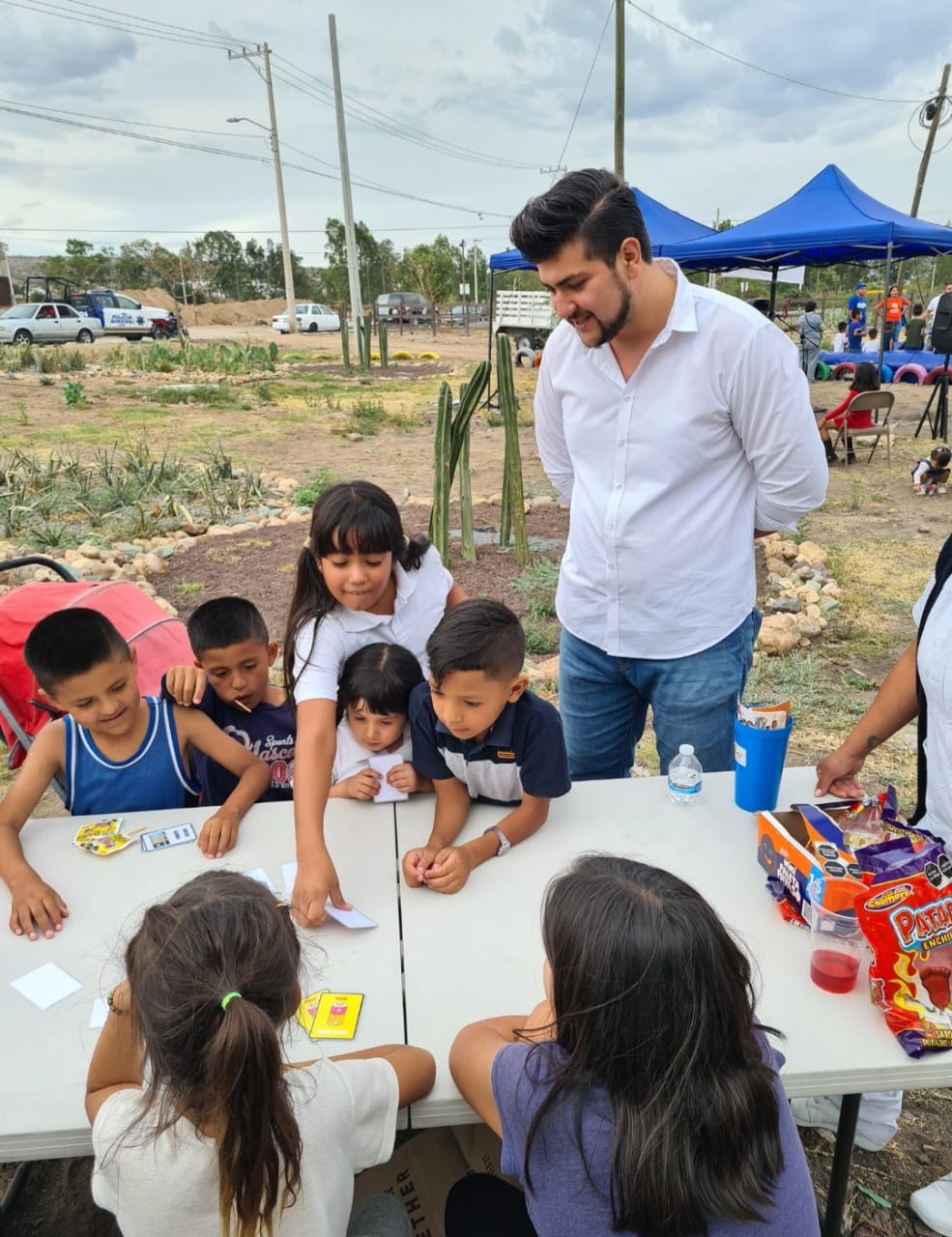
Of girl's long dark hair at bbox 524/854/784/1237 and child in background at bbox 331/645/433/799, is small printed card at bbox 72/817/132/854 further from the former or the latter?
girl's long dark hair at bbox 524/854/784/1237

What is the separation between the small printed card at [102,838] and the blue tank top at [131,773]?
0.66ft

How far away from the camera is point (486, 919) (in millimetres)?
1493

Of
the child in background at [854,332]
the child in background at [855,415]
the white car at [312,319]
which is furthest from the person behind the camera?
the white car at [312,319]

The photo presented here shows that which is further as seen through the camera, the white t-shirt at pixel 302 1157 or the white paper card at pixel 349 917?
the white paper card at pixel 349 917

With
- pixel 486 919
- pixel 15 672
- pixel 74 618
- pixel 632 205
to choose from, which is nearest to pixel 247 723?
pixel 74 618

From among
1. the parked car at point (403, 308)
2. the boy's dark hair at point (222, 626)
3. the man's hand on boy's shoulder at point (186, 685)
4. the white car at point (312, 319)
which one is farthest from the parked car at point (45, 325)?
the man's hand on boy's shoulder at point (186, 685)

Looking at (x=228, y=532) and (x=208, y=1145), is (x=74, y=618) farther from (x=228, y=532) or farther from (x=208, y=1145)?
(x=228, y=532)

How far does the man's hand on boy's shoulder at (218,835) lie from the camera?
1.72 metres

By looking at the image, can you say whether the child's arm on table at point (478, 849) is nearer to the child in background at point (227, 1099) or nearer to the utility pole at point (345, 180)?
the child in background at point (227, 1099)

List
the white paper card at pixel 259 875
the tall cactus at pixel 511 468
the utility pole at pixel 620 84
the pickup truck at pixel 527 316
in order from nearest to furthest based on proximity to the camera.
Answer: the white paper card at pixel 259 875, the tall cactus at pixel 511 468, the utility pole at pixel 620 84, the pickup truck at pixel 527 316

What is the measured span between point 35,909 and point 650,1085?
116 cm

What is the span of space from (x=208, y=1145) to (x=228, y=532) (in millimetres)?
6138

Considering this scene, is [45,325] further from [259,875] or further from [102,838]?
[259,875]

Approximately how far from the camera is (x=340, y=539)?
1.86 m
